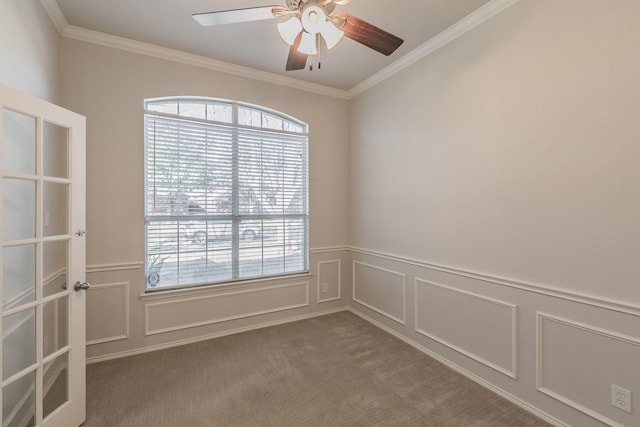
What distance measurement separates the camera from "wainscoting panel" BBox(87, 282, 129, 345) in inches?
98.8

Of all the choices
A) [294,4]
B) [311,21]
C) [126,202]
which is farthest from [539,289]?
[126,202]

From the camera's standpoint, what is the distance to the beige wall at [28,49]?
156 cm

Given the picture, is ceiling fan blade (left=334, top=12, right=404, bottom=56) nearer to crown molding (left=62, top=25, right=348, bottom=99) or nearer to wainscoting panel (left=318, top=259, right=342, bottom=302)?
crown molding (left=62, top=25, right=348, bottom=99)

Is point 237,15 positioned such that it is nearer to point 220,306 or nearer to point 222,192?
point 222,192

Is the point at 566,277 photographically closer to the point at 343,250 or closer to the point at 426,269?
the point at 426,269

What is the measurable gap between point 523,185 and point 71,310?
302 cm

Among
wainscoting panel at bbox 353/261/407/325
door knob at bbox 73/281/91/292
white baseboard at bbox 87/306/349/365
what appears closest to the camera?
door knob at bbox 73/281/91/292

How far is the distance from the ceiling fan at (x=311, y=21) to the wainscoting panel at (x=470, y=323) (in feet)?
6.55

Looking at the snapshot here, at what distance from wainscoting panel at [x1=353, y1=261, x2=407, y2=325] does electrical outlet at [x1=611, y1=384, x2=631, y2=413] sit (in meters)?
1.54

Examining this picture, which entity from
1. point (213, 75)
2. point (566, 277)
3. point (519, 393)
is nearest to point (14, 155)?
point (213, 75)

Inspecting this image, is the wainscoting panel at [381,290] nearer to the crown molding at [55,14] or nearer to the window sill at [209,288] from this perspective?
the window sill at [209,288]

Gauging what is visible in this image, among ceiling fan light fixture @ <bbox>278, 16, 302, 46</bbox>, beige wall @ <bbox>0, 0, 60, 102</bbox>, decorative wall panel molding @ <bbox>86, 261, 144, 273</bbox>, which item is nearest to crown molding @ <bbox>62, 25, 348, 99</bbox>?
beige wall @ <bbox>0, 0, 60, 102</bbox>

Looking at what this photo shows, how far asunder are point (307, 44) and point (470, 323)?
2.42m

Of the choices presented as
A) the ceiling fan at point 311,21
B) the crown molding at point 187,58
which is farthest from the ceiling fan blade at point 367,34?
the crown molding at point 187,58
